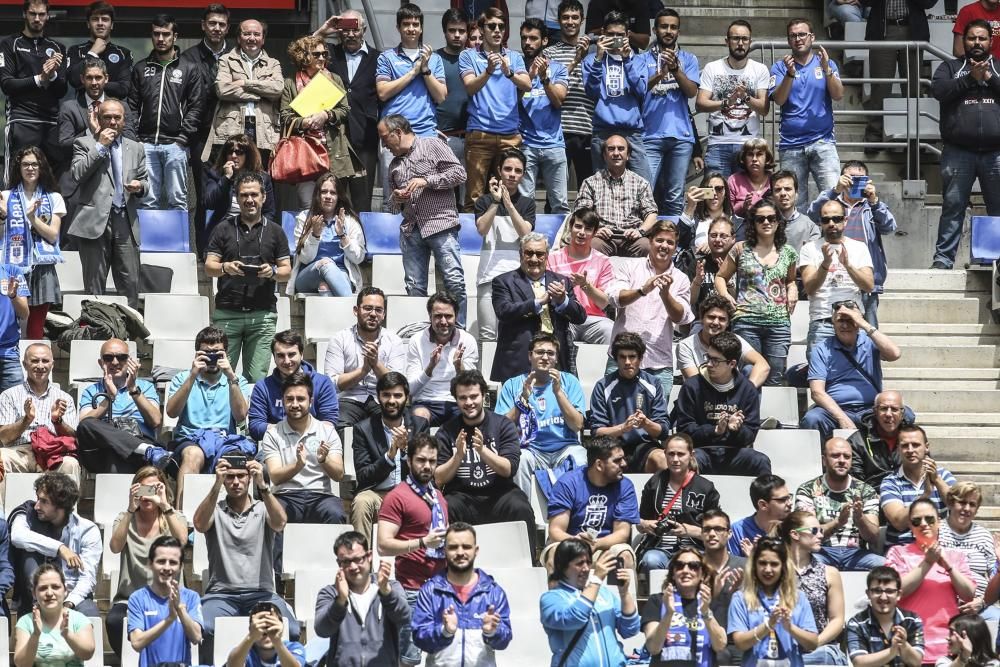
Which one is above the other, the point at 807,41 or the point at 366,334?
the point at 807,41

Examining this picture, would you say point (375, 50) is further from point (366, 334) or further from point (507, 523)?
point (507, 523)

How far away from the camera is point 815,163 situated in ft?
48.6

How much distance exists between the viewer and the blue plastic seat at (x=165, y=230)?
562 inches

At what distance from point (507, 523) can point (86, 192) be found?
441 centimetres

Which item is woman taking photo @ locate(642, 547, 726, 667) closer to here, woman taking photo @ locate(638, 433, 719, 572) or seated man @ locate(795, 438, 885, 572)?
woman taking photo @ locate(638, 433, 719, 572)

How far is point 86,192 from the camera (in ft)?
44.8

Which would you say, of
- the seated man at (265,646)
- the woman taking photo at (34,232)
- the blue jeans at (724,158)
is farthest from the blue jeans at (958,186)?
the seated man at (265,646)

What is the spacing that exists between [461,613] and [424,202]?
175 inches

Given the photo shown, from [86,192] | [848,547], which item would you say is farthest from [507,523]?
[86,192]

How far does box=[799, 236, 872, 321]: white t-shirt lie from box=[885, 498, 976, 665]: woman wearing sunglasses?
2531 mm

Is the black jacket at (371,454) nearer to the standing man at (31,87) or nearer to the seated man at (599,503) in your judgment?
the seated man at (599,503)

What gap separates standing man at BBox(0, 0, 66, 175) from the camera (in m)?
14.6

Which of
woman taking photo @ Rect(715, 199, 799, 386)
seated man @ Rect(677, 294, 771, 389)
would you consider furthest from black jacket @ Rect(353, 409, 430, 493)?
woman taking photo @ Rect(715, 199, 799, 386)

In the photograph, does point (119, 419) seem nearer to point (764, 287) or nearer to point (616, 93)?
point (764, 287)
